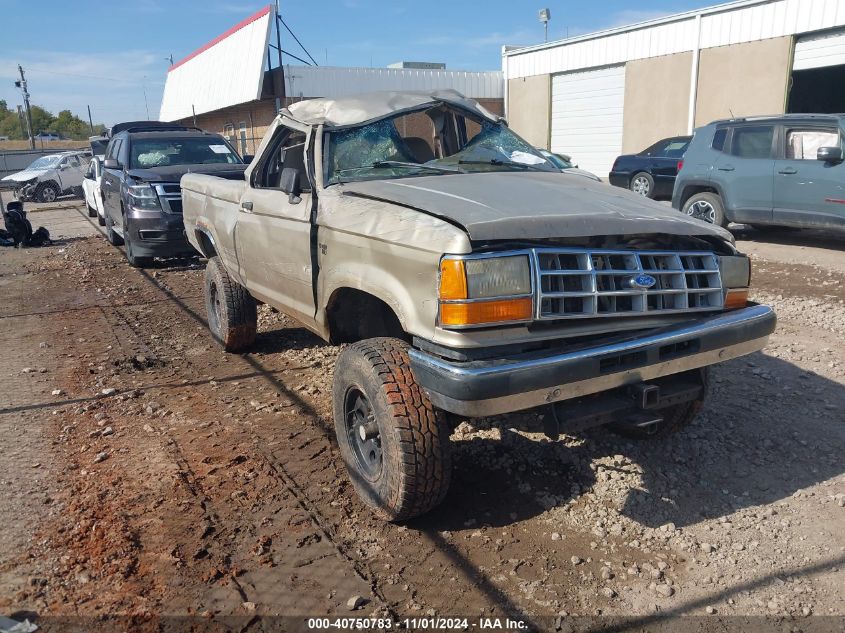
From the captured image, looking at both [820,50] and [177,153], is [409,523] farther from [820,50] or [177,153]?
[820,50]

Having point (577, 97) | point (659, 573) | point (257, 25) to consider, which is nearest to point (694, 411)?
point (659, 573)

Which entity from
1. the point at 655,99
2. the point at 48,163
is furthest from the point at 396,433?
the point at 48,163

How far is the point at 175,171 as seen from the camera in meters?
9.96

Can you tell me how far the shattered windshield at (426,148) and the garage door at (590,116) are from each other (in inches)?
750

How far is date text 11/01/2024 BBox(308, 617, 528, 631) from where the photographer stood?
2635mm

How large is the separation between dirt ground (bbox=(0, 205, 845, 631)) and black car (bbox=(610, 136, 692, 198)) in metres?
9.80

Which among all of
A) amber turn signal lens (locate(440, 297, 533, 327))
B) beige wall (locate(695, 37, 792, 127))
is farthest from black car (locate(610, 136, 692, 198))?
amber turn signal lens (locate(440, 297, 533, 327))

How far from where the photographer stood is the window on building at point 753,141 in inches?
388

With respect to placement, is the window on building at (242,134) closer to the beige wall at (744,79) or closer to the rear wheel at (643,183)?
the beige wall at (744,79)

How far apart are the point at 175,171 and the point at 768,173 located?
8566mm

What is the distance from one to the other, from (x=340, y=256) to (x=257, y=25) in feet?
83.1

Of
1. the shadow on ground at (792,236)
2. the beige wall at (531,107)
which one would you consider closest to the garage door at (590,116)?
the beige wall at (531,107)

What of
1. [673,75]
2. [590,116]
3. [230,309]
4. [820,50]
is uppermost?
[820,50]

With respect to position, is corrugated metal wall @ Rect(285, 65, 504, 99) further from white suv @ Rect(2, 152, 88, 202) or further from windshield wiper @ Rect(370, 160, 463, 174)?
windshield wiper @ Rect(370, 160, 463, 174)
